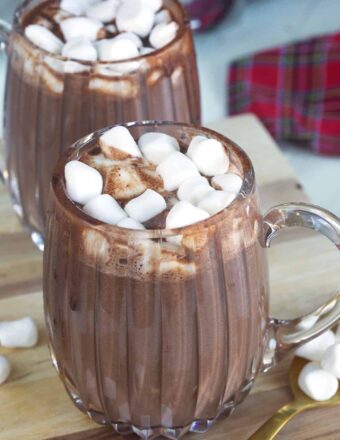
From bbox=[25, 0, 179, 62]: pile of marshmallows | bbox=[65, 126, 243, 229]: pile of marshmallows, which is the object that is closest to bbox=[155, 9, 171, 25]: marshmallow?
bbox=[25, 0, 179, 62]: pile of marshmallows

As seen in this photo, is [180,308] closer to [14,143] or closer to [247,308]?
[247,308]

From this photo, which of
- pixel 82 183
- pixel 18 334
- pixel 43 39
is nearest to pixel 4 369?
pixel 18 334

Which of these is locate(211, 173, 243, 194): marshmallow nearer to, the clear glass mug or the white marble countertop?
the clear glass mug

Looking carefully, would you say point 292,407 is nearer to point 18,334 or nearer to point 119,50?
point 18,334

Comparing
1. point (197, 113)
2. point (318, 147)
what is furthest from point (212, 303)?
point (318, 147)

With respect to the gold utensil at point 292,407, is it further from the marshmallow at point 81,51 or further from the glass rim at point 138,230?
the marshmallow at point 81,51
